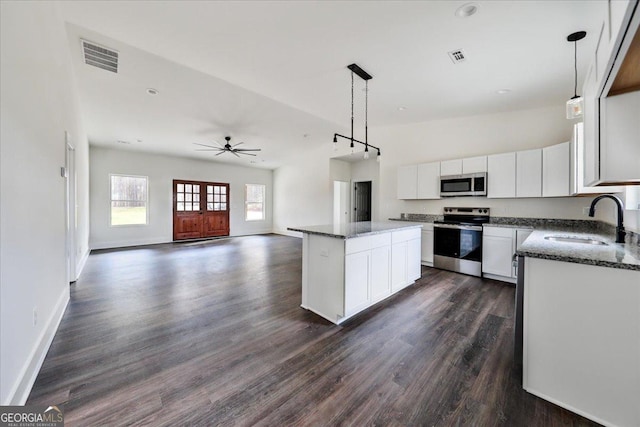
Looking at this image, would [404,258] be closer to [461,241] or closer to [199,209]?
[461,241]

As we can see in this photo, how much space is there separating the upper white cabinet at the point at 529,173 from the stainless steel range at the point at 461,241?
733 mm

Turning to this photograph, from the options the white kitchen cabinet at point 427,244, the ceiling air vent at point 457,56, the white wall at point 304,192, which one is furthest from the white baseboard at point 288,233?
the ceiling air vent at point 457,56

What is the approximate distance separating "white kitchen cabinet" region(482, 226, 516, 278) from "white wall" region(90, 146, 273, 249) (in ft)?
26.0

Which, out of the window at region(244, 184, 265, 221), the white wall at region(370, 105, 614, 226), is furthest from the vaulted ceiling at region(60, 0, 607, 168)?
the window at region(244, 184, 265, 221)

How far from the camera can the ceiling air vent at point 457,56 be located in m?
2.79

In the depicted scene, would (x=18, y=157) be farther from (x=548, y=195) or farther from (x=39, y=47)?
(x=548, y=195)

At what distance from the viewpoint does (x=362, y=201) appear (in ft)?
27.8

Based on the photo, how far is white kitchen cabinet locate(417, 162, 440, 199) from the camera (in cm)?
486

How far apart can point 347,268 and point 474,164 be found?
3364 millimetres

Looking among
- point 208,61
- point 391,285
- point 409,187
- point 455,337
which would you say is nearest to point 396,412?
point 455,337

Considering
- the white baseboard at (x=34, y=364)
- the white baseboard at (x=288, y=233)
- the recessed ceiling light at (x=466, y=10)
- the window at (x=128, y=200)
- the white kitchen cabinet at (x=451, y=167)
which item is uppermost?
the recessed ceiling light at (x=466, y=10)

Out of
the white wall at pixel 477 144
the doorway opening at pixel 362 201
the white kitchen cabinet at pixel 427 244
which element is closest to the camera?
the white wall at pixel 477 144

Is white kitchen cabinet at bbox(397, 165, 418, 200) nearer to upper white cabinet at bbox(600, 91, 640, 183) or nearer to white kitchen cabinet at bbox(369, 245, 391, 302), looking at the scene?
white kitchen cabinet at bbox(369, 245, 391, 302)

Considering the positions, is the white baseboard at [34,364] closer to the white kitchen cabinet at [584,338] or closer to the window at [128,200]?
the white kitchen cabinet at [584,338]
